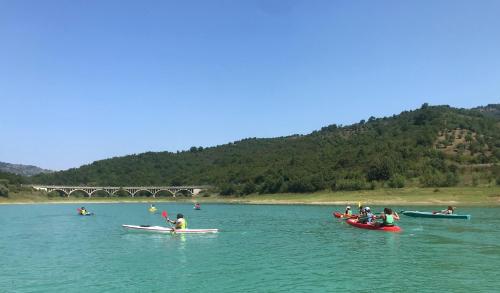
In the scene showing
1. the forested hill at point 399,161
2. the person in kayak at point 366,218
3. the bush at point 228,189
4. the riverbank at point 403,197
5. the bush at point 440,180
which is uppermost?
the forested hill at point 399,161

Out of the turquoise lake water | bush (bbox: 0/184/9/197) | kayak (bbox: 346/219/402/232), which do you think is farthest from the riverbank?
Result: bush (bbox: 0/184/9/197)

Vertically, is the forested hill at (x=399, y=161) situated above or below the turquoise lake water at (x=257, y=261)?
above

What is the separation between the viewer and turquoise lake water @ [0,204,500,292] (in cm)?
2378

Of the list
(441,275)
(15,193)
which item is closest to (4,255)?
(441,275)

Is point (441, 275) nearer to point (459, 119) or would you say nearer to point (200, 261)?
point (200, 261)

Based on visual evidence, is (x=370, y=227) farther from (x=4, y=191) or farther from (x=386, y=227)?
(x=4, y=191)

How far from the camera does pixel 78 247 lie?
3834 centimetres

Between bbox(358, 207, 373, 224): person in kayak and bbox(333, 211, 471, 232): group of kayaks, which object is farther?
bbox(358, 207, 373, 224): person in kayak

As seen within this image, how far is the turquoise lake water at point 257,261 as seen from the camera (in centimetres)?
2378

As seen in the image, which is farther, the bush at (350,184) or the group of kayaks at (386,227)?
the bush at (350,184)

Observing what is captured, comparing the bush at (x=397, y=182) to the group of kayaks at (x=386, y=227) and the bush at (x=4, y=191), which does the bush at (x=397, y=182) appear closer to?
the group of kayaks at (x=386, y=227)

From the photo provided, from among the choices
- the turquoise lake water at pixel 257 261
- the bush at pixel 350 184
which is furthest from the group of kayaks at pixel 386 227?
the bush at pixel 350 184

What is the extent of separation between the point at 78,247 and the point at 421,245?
25.9 metres

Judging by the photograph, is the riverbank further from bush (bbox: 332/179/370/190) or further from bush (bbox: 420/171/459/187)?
bush (bbox: 420/171/459/187)
